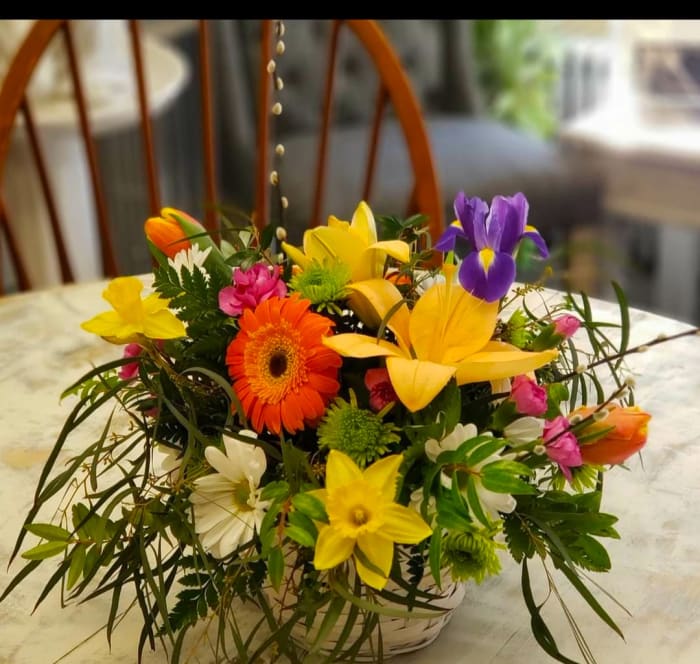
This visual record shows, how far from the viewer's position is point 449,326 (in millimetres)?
521

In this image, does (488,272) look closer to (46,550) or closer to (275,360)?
(275,360)

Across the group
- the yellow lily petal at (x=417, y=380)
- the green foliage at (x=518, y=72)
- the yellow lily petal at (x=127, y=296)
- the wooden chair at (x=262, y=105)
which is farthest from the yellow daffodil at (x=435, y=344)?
the green foliage at (x=518, y=72)

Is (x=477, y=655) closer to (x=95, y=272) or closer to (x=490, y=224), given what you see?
(x=490, y=224)

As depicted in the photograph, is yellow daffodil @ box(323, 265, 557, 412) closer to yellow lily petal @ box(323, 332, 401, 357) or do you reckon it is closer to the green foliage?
yellow lily petal @ box(323, 332, 401, 357)

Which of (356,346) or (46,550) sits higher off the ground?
(356,346)

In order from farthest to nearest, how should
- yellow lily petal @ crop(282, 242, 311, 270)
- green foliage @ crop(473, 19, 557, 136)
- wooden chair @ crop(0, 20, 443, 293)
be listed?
green foliage @ crop(473, 19, 557, 136)
wooden chair @ crop(0, 20, 443, 293)
yellow lily petal @ crop(282, 242, 311, 270)

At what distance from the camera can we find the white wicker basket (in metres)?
0.56

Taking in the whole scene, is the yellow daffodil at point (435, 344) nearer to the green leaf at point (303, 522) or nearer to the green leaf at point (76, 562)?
the green leaf at point (303, 522)

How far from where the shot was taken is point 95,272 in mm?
2520

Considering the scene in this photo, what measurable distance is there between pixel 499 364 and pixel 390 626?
164 millimetres

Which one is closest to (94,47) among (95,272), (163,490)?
(95,272)

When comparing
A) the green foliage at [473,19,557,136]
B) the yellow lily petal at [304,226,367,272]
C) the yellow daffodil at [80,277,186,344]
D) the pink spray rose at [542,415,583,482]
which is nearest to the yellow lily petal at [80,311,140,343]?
the yellow daffodil at [80,277,186,344]

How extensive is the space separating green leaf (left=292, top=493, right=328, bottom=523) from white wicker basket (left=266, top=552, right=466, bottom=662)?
67 millimetres

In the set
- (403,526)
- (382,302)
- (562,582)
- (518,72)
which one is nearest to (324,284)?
(382,302)
